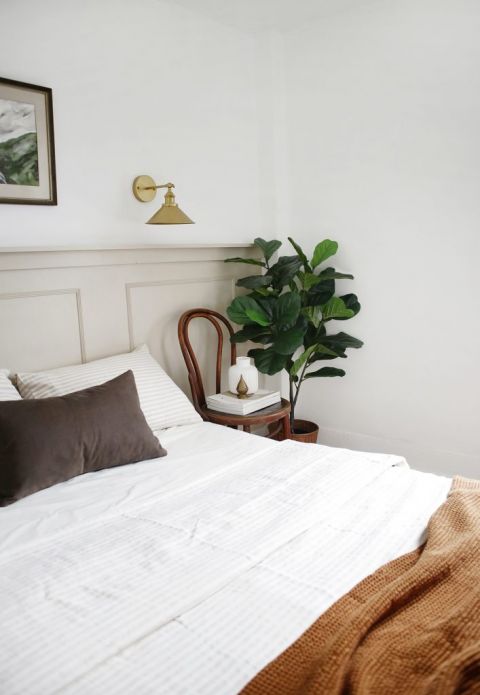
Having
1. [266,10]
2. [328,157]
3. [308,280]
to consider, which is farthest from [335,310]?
[266,10]

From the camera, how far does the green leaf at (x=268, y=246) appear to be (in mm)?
3320

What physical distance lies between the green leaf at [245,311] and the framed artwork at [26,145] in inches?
40.1

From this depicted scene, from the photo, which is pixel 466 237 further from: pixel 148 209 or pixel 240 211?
pixel 148 209

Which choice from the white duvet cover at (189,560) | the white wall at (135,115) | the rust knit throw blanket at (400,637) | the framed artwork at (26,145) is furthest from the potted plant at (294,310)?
the rust knit throw blanket at (400,637)

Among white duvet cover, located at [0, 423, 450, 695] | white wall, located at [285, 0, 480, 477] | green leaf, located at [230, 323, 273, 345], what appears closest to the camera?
white duvet cover, located at [0, 423, 450, 695]

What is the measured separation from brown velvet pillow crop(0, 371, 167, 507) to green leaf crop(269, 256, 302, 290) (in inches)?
51.3

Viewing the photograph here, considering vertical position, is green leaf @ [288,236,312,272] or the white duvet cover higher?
green leaf @ [288,236,312,272]

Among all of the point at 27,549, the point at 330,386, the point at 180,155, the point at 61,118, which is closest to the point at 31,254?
the point at 61,118

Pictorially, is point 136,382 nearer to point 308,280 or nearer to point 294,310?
point 294,310

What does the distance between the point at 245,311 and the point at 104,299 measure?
2.34 ft

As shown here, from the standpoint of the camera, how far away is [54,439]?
6.36ft

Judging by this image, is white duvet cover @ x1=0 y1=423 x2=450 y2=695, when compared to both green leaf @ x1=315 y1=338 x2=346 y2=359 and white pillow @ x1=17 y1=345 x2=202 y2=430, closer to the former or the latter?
white pillow @ x1=17 y1=345 x2=202 y2=430

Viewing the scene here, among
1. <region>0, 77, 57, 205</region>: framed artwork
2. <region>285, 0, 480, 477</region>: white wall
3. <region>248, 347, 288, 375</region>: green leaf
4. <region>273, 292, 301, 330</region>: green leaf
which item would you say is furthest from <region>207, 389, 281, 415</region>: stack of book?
<region>0, 77, 57, 205</region>: framed artwork

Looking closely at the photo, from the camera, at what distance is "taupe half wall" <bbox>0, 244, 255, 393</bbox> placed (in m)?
2.45
